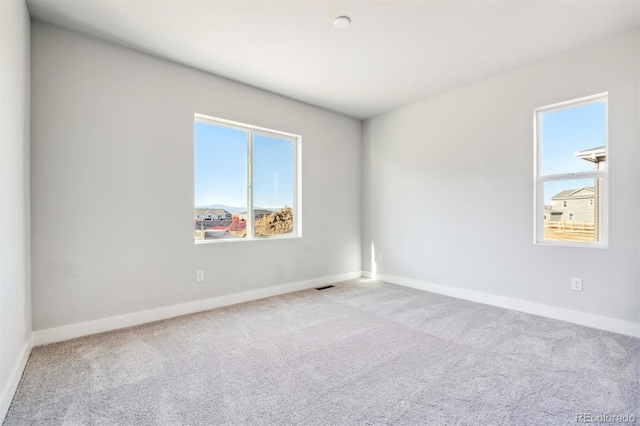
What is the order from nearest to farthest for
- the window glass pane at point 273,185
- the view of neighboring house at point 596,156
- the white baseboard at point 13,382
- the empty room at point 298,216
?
the white baseboard at point 13,382 → the empty room at point 298,216 → the view of neighboring house at point 596,156 → the window glass pane at point 273,185

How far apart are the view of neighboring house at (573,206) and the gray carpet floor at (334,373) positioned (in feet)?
3.41

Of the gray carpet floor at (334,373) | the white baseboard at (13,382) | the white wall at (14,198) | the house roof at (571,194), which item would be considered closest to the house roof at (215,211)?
the gray carpet floor at (334,373)

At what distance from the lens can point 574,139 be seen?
2.96 m

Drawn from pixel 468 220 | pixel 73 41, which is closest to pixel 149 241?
pixel 73 41

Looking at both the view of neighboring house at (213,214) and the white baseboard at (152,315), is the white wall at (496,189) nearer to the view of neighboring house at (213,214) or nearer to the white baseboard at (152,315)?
the white baseboard at (152,315)

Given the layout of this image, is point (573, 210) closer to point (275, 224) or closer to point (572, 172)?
point (572, 172)

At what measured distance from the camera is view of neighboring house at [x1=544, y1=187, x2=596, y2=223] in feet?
9.32

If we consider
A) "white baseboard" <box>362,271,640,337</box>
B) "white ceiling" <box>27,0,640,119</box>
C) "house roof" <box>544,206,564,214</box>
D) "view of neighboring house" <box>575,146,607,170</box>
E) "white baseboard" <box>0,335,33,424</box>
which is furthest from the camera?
"house roof" <box>544,206,564,214</box>

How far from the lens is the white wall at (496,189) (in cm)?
261

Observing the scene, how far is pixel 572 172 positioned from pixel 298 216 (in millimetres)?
3120

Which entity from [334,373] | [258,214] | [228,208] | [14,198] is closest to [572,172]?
[334,373]

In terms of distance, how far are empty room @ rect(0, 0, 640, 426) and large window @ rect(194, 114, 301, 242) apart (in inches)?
1.0

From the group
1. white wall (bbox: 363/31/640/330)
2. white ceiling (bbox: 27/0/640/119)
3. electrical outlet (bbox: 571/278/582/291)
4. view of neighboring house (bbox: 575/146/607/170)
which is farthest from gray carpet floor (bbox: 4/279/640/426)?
white ceiling (bbox: 27/0/640/119)

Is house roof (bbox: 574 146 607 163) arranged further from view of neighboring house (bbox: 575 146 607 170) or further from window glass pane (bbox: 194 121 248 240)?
window glass pane (bbox: 194 121 248 240)
